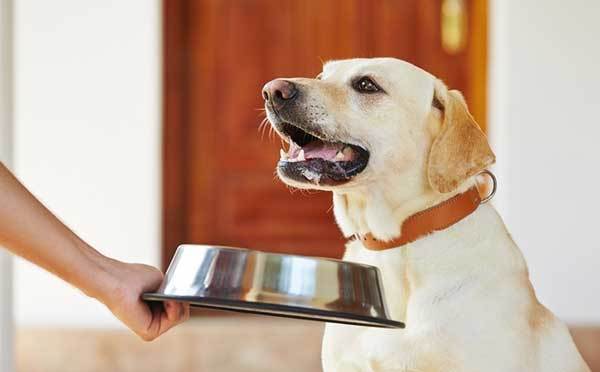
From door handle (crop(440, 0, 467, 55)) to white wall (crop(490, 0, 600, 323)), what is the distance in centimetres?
22

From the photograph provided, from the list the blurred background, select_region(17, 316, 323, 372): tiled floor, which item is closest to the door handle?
the blurred background

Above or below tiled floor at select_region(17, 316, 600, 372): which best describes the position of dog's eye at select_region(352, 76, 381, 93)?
above

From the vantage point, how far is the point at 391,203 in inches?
72.7

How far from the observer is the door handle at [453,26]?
13.5 ft

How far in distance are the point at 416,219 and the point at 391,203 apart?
6 cm

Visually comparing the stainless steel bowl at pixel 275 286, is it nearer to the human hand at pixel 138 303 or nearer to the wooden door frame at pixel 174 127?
the human hand at pixel 138 303

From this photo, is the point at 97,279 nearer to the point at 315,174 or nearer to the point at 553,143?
the point at 315,174

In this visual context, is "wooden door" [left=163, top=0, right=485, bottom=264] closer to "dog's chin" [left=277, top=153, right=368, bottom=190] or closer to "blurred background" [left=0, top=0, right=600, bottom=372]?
"blurred background" [left=0, top=0, right=600, bottom=372]

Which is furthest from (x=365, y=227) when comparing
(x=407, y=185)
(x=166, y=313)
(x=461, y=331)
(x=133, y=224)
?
(x=133, y=224)


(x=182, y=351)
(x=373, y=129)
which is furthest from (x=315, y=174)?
(x=182, y=351)

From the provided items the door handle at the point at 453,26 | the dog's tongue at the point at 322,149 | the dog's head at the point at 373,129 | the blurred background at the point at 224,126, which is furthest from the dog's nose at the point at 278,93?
the door handle at the point at 453,26

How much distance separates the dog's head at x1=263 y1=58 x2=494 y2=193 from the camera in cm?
173

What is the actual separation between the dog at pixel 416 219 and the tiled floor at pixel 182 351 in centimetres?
205

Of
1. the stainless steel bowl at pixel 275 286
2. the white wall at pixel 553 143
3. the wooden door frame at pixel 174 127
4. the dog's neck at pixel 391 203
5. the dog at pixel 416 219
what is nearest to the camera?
the stainless steel bowl at pixel 275 286
